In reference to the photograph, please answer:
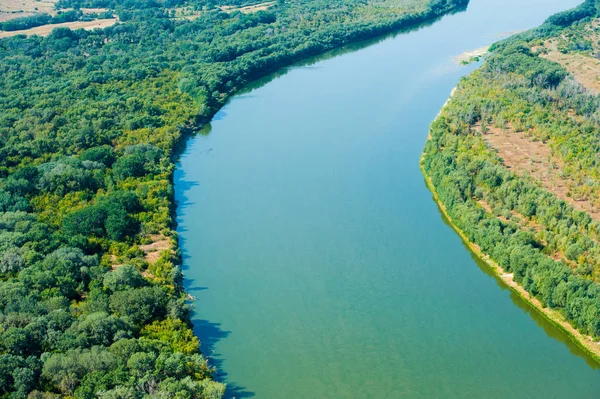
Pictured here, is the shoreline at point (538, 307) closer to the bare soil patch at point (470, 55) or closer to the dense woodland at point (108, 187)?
the dense woodland at point (108, 187)

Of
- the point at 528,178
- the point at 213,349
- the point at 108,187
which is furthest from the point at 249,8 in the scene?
the point at 213,349

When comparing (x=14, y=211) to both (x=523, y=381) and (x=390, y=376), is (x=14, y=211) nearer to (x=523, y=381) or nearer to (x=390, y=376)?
(x=390, y=376)

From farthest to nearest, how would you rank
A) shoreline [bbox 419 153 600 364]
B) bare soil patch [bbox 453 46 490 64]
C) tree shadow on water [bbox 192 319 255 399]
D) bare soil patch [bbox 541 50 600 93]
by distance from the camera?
bare soil patch [bbox 453 46 490 64]
bare soil patch [bbox 541 50 600 93]
shoreline [bbox 419 153 600 364]
tree shadow on water [bbox 192 319 255 399]

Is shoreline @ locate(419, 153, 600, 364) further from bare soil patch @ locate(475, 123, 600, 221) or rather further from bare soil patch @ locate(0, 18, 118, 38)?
bare soil patch @ locate(0, 18, 118, 38)

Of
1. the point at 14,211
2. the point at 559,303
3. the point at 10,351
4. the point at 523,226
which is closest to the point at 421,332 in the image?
the point at 559,303

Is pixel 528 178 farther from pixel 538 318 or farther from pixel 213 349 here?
pixel 213 349

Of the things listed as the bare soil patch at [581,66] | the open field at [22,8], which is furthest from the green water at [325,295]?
the open field at [22,8]

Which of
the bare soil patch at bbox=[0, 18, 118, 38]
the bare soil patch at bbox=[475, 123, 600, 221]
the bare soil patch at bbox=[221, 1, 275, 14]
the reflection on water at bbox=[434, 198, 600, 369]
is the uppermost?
the bare soil patch at bbox=[221, 1, 275, 14]

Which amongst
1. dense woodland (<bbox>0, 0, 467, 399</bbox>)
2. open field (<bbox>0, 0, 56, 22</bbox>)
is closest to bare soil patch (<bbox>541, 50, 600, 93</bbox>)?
dense woodland (<bbox>0, 0, 467, 399</bbox>)
